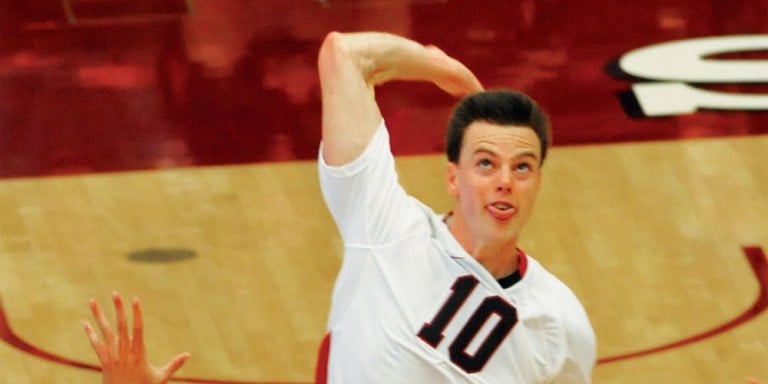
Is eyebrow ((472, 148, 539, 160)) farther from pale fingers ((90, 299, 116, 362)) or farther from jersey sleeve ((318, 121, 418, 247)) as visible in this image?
pale fingers ((90, 299, 116, 362))

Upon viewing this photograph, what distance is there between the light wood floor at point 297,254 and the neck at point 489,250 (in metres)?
2.56

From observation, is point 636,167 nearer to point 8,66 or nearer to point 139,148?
point 139,148

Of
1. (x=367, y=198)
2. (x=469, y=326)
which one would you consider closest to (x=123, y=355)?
(x=367, y=198)

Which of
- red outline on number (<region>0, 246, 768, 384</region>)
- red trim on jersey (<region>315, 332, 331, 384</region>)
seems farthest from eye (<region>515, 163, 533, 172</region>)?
red outline on number (<region>0, 246, 768, 384</region>)

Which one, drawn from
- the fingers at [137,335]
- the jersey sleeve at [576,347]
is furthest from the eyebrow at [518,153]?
the fingers at [137,335]

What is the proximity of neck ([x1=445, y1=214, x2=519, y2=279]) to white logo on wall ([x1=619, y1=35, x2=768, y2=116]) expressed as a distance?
5288 mm

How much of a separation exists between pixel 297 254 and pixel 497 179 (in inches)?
147

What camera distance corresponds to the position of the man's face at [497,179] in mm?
4180

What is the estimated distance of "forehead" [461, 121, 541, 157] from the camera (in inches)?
167

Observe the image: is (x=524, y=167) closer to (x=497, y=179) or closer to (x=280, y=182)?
(x=497, y=179)

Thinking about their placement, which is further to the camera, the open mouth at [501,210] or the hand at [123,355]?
the hand at [123,355]

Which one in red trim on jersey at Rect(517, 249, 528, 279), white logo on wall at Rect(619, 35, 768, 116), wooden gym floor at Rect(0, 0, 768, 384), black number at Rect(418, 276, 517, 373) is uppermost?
red trim on jersey at Rect(517, 249, 528, 279)

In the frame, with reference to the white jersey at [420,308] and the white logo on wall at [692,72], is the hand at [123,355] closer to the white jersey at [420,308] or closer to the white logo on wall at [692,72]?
the white jersey at [420,308]

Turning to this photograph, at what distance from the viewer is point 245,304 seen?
7434mm
